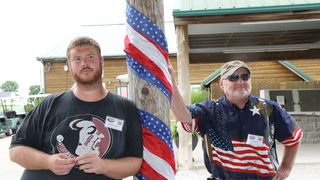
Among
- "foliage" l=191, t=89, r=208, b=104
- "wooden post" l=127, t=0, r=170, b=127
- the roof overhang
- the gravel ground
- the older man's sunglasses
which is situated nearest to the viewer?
"wooden post" l=127, t=0, r=170, b=127

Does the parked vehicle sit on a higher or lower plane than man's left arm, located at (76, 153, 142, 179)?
lower

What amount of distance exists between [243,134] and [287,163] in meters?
0.53

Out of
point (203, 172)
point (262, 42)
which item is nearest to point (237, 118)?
point (203, 172)

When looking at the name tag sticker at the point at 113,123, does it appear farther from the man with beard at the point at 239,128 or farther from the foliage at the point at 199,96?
the foliage at the point at 199,96

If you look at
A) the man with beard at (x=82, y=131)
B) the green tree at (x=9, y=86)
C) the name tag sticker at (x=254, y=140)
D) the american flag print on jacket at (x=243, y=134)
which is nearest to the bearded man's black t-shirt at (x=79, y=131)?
the man with beard at (x=82, y=131)

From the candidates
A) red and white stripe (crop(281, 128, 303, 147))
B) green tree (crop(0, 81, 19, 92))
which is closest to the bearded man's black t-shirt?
red and white stripe (crop(281, 128, 303, 147))

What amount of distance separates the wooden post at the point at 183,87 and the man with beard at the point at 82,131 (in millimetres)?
5878

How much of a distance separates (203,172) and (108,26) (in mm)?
24432

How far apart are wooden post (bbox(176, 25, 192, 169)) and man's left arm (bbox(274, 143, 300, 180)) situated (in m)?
5.00

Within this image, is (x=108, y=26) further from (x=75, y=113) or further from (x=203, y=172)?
(x=75, y=113)

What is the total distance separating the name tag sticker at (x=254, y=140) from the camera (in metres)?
2.94

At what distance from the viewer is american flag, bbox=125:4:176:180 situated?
7.90 ft

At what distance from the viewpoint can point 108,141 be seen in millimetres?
2348

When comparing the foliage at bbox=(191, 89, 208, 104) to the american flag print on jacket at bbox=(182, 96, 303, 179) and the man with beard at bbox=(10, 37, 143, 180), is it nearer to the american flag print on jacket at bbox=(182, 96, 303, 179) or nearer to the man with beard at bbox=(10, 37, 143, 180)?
the american flag print on jacket at bbox=(182, 96, 303, 179)
